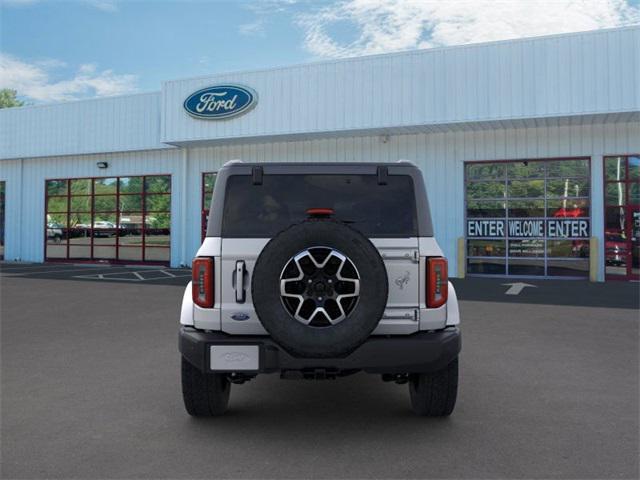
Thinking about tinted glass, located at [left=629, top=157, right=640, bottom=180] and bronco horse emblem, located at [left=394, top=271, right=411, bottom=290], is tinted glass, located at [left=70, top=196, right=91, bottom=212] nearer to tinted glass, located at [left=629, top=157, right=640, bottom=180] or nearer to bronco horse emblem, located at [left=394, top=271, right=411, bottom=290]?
tinted glass, located at [left=629, top=157, right=640, bottom=180]

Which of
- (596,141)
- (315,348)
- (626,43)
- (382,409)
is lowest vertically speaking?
(382,409)

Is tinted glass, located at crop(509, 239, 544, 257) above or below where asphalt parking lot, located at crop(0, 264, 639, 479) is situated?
above

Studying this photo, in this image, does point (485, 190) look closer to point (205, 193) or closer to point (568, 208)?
point (568, 208)

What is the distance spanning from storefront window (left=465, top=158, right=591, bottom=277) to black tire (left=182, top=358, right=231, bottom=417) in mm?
13721

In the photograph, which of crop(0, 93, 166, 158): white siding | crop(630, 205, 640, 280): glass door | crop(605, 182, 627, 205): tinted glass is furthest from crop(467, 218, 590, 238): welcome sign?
crop(0, 93, 166, 158): white siding

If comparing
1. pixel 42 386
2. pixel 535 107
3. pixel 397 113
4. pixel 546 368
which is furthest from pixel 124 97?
pixel 546 368

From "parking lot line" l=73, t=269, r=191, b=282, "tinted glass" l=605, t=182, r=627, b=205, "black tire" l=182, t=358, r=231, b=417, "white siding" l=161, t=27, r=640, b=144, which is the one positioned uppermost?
"white siding" l=161, t=27, r=640, b=144

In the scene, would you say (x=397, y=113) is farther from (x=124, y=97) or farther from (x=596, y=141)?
(x=124, y=97)

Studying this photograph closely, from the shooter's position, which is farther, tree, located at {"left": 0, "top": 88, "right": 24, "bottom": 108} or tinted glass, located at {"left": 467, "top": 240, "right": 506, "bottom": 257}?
tree, located at {"left": 0, "top": 88, "right": 24, "bottom": 108}

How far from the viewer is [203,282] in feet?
11.9

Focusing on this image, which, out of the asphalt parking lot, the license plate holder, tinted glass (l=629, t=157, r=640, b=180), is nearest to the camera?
the asphalt parking lot

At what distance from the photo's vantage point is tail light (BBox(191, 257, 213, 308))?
3.62m

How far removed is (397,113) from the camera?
15773mm

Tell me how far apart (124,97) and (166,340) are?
16.7m
